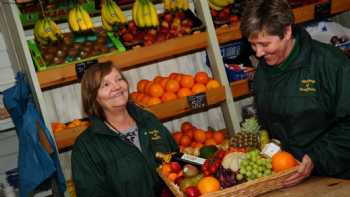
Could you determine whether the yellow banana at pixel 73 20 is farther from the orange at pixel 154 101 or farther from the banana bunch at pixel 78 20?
the orange at pixel 154 101

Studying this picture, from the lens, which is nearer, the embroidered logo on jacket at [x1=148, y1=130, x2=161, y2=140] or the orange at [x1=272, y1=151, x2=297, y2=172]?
the orange at [x1=272, y1=151, x2=297, y2=172]

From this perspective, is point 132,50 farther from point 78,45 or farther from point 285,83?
point 285,83

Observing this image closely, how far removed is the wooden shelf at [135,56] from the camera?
3.45 metres

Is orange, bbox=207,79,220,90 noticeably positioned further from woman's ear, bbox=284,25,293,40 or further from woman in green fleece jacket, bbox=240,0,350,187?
→ woman's ear, bbox=284,25,293,40

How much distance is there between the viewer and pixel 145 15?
3.87m

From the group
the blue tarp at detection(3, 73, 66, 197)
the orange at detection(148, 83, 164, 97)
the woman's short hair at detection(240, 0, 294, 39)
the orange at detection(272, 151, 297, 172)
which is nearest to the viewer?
the orange at detection(272, 151, 297, 172)

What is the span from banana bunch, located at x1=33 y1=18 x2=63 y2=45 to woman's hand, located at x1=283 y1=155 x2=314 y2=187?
238 centimetres

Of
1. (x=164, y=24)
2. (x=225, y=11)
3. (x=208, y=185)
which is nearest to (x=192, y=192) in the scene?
(x=208, y=185)

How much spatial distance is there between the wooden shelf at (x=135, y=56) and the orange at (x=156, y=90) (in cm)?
24

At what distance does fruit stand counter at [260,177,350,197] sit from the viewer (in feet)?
6.80

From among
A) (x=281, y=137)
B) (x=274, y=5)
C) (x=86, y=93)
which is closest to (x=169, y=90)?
(x=86, y=93)

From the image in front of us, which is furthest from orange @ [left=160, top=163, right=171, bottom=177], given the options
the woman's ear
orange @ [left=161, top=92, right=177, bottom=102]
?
orange @ [left=161, top=92, right=177, bottom=102]

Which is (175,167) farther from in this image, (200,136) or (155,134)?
(200,136)

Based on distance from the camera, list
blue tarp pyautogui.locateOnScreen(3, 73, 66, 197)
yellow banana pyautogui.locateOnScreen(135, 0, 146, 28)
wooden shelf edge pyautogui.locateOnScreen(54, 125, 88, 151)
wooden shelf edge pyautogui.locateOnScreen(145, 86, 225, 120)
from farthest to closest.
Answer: yellow banana pyautogui.locateOnScreen(135, 0, 146, 28) → wooden shelf edge pyautogui.locateOnScreen(145, 86, 225, 120) → wooden shelf edge pyautogui.locateOnScreen(54, 125, 88, 151) → blue tarp pyautogui.locateOnScreen(3, 73, 66, 197)
